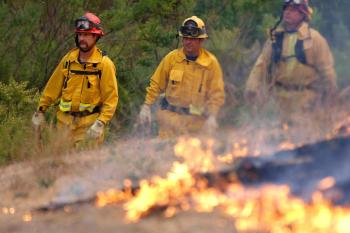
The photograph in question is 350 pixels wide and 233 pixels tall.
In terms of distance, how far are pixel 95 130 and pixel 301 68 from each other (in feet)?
7.53

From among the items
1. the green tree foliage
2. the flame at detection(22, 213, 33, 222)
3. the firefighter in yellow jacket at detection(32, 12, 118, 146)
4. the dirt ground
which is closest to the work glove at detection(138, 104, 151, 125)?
the firefighter in yellow jacket at detection(32, 12, 118, 146)

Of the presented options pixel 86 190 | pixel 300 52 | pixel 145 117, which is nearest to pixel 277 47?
pixel 300 52

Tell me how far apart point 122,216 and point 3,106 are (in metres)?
4.86

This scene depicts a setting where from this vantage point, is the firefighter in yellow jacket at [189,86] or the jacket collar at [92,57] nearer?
the jacket collar at [92,57]

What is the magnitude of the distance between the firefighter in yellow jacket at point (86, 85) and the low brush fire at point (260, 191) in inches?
76.9

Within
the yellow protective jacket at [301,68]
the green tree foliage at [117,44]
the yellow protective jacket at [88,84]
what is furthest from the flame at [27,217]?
the green tree foliage at [117,44]

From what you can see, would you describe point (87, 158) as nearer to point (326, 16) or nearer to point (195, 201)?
point (195, 201)

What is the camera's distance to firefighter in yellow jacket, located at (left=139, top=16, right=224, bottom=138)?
782cm

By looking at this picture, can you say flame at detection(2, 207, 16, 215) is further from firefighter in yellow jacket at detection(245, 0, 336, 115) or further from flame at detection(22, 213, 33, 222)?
firefighter in yellow jacket at detection(245, 0, 336, 115)

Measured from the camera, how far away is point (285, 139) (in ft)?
19.9

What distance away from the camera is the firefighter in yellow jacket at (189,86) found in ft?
25.7

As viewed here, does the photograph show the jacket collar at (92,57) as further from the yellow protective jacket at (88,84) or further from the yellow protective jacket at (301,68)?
the yellow protective jacket at (301,68)

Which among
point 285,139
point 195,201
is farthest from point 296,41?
point 195,201

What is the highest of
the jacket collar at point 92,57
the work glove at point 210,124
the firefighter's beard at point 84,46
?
the firefighter's beard at point 84,46
